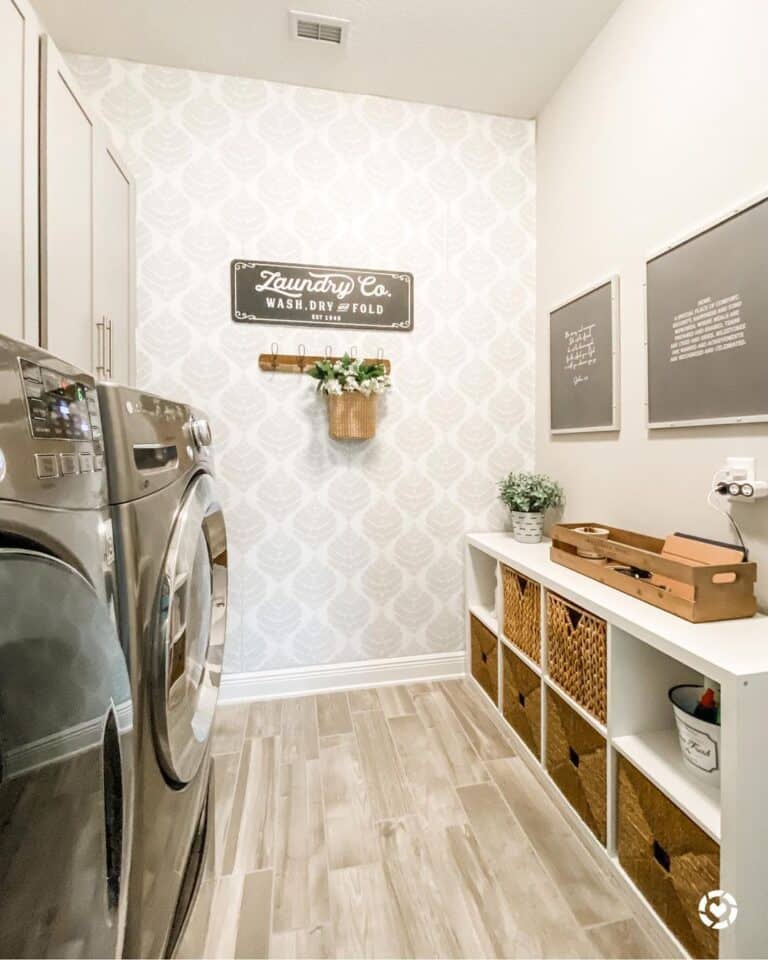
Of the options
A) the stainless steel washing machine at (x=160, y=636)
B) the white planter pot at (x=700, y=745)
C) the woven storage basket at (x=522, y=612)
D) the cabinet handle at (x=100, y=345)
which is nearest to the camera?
the stainless steel washing machine at (x=160, y=636)

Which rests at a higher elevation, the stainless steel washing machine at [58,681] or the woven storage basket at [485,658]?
the stainless steel washing machine at [58,681]

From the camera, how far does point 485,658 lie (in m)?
2.06

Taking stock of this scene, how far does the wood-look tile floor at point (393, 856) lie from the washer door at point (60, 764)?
0.75 meters

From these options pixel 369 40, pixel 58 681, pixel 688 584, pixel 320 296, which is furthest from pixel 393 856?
pixel 369 40

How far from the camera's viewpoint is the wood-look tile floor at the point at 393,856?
1054mm

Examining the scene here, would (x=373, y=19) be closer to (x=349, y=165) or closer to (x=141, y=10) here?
(x=349, y=165)

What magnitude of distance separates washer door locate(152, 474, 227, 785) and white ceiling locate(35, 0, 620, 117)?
1.85 m

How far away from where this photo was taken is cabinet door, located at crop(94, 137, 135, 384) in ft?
5.09

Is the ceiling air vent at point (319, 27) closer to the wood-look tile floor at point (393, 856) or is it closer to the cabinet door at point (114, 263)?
the cabinet door at point (114, 263)

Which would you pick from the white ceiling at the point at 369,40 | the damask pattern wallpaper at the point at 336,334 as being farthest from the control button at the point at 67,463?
the white ceiling at the point at 369,40

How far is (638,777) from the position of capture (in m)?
1.13

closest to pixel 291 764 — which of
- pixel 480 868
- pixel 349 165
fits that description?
pixel 480 868

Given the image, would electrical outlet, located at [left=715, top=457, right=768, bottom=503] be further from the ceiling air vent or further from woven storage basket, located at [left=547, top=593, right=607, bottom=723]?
the ceiling air vent

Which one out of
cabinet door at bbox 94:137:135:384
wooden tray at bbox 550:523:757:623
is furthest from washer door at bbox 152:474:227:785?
wooden tray at bbox 550:523:757:623
